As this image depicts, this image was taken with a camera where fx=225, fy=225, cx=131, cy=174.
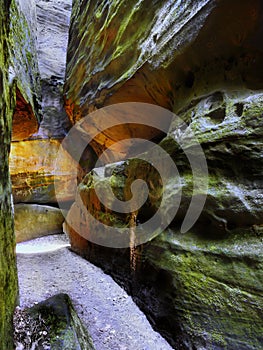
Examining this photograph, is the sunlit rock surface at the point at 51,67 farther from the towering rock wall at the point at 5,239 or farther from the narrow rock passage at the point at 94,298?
the towering rock wall at the point at 5,239

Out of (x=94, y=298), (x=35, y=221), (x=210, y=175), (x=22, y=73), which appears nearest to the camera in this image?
(x=210, y=175)

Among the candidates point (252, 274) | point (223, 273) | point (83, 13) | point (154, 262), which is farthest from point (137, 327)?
point (83, 13)

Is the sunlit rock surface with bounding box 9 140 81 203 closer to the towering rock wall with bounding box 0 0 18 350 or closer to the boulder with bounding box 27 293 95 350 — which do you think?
the towering rock wall with bounding box 0 0 18 350

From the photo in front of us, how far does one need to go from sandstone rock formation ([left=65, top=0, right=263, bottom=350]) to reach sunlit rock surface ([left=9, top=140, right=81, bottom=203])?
6.72 meters

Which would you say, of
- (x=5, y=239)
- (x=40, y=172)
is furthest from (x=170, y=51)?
(x=40, y=172)

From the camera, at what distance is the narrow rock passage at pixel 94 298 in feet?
8.21

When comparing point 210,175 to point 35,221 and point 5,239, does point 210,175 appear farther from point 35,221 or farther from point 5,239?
point 35,221

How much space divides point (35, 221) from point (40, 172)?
2137 millimetres

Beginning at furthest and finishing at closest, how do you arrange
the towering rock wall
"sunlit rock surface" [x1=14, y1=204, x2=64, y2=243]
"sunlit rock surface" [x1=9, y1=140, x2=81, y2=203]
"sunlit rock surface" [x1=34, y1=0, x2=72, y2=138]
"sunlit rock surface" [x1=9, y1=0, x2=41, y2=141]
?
"sunlit rock surface" [x1=34, y1=0, x2=72, y2=138]
"sunlit rock surface" [x1=9, y1=140, x2=81, y2=203]
"sunlit rock surface" [x1=14, y1=204, x2=64, y2=243]
"sunlit rock surface" [x1=9, y1=0, x2=41, y2=141]
the towering rock wall

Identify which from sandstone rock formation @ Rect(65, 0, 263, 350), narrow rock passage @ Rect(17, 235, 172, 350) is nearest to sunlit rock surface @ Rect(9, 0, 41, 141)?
sandstone rock formation @ Rect(65, 0, 263, 350)

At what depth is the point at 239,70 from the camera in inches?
104

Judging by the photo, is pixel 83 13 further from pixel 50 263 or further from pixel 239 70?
pixel 50 263

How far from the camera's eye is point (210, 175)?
2395mm

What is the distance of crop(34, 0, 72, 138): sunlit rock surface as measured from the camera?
9.96 metres
